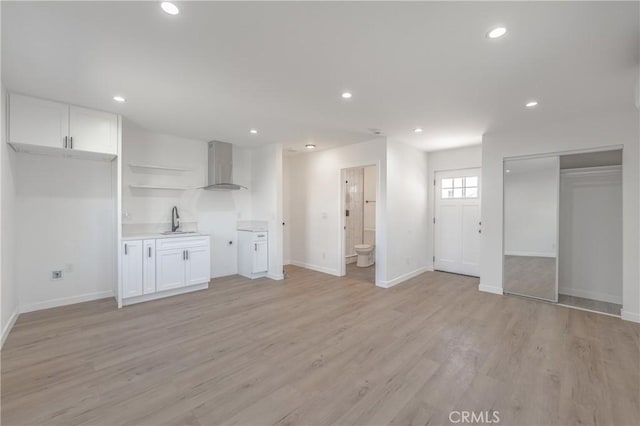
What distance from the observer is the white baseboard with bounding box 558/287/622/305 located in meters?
3.85

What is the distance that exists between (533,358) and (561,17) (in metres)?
2.70

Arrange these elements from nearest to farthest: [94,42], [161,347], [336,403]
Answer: [336,403], [94,42], [161,347]

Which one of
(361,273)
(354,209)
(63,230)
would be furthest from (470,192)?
(63,230)

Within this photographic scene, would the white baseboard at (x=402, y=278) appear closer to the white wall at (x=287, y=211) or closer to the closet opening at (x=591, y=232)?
the closet opening at (x=591, y=232)

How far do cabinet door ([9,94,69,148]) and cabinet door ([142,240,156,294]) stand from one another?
1557 millimetres

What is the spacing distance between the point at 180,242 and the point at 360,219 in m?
4.36

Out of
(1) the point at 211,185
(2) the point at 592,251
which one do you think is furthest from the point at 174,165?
(2) the point at 592,251

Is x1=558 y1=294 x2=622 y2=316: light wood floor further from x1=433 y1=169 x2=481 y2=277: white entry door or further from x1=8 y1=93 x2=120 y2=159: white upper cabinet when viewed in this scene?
x1=8 y1=93 x2=120 y2=159: white upper cabinet

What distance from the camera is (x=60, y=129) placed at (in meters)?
3.21

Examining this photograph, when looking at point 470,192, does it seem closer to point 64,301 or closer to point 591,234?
point 591,234

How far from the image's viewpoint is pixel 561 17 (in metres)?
1.77

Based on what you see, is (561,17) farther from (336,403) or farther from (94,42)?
(94,42)


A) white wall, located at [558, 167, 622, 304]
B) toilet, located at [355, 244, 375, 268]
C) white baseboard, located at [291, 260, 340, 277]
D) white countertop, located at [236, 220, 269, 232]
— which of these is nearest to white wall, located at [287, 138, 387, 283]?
white baseboard, located at [291, 260, 340, 277]

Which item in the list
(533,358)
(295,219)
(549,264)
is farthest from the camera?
(295,219)
